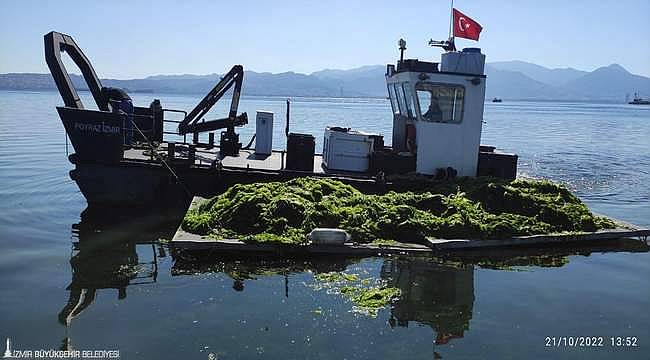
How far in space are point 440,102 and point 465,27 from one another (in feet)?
6.65

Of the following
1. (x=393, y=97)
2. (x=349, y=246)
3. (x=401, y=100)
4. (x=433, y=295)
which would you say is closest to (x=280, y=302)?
(x=349, y=246)

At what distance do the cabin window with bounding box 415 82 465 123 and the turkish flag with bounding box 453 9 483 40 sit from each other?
1.59 metres

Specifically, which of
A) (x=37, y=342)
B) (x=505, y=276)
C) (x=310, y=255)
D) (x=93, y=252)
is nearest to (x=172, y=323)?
(x=37, y=342)

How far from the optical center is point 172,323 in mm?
7703

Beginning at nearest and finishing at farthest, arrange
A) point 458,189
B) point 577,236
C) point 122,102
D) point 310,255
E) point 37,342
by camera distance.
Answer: point 37,342, point 310,255, point 577,236, point 458,189, point 122,102

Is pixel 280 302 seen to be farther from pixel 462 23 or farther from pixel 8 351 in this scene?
pixel 462 23

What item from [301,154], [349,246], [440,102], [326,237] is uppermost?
[440,102]

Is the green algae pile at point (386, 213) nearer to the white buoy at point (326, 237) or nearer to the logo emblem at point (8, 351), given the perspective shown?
the white buoy at point (326, 237)

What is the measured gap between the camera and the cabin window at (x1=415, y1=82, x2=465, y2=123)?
43.3 feet

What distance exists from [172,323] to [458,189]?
7017 millimetres

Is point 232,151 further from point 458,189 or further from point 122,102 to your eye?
point 458,189

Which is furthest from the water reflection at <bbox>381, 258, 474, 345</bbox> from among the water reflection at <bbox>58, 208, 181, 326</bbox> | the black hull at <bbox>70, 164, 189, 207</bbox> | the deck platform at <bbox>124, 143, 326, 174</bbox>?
the black hull at <bbox>70, 164, 189, 207</bbox>

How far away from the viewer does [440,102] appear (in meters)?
13.3

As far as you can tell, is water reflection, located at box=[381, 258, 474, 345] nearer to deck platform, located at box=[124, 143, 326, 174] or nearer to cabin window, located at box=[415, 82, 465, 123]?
cabin window, located at box=[415, 82, 465, 123]
